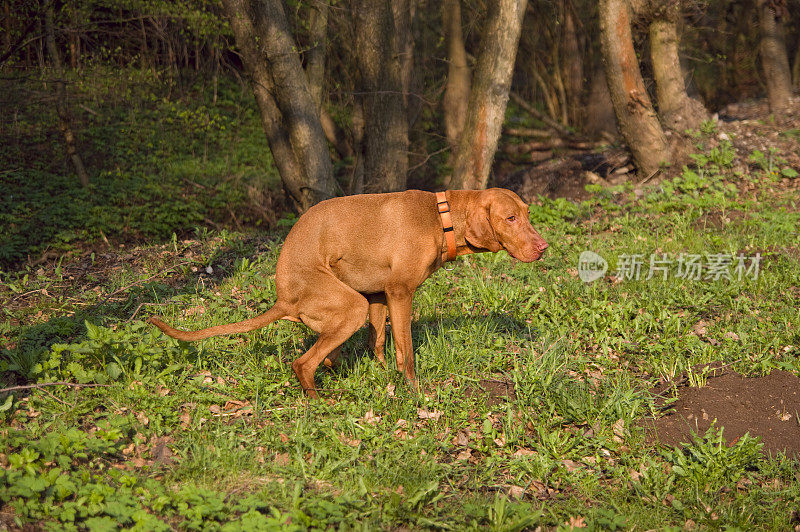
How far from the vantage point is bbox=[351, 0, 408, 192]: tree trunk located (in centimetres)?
982

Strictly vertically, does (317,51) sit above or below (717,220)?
above

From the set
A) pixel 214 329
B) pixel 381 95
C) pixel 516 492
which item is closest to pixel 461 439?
pixel 516 492

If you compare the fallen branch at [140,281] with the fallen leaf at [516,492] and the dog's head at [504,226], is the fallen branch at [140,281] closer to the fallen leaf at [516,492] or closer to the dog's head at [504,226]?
the dog's head at [504,226]

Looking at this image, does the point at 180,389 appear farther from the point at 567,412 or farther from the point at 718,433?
the point at 718,433

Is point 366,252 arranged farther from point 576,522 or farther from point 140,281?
point 140,281

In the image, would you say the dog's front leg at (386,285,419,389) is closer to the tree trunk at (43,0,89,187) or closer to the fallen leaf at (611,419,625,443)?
the fallen leaf at (611,419,625,443)

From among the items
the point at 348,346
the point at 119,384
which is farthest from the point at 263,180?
the point at 119,384

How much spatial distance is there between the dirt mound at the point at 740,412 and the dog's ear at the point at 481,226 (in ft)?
5.58

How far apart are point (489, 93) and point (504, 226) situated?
17.7 feet

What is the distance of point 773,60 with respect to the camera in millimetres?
14430

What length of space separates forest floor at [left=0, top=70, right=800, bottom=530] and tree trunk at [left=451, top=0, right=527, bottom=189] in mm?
1926

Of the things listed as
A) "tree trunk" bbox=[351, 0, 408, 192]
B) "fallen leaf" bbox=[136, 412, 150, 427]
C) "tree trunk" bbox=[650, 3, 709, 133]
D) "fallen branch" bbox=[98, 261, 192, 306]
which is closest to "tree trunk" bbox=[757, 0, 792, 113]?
"tree trunk" bbox=[650, 3, 709, 133]

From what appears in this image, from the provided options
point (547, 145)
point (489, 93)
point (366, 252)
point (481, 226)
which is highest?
point (489, 93)

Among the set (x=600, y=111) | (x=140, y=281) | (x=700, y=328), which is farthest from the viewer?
(x=600, y=111)
